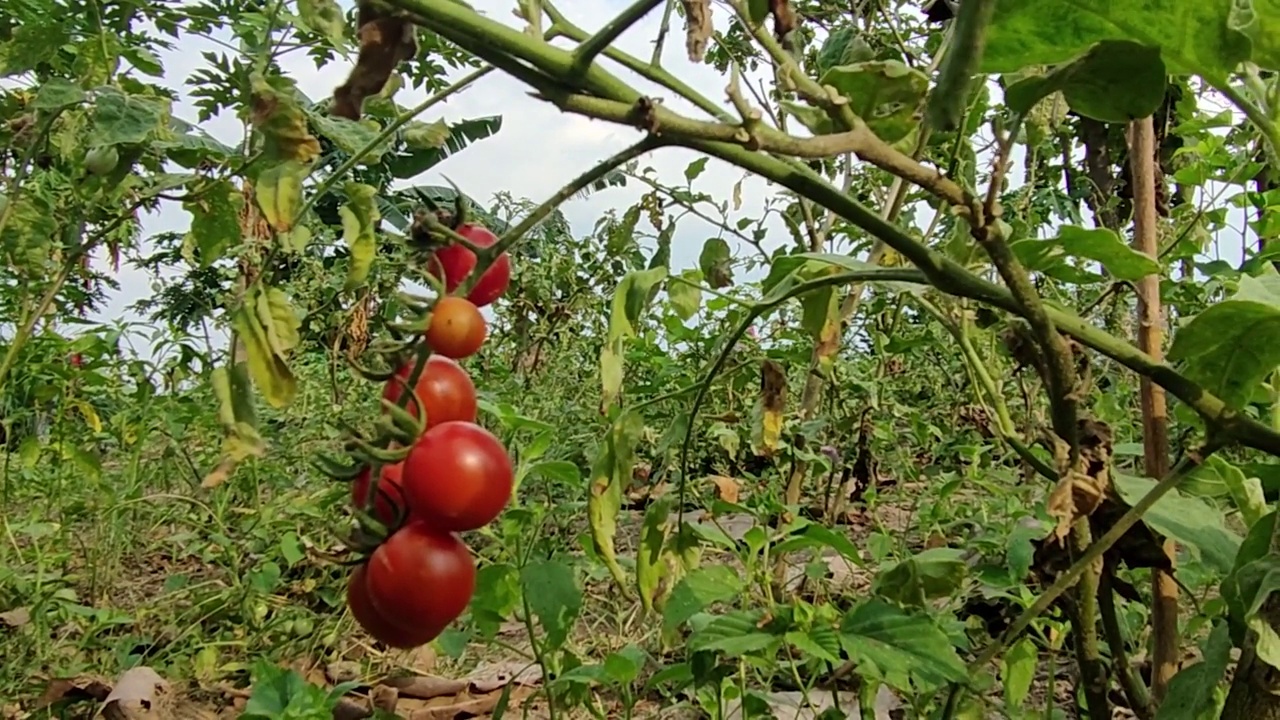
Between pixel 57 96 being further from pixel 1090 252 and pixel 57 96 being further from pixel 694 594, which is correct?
pixel 1090 252

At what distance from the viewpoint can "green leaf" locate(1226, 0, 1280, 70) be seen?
21.9 inches

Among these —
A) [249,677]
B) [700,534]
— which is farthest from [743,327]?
[249,677]

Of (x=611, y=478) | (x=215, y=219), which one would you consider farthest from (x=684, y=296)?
(x=215, y=219)

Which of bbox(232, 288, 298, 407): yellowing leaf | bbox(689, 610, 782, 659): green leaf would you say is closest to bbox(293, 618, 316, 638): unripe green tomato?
bbox(689, 610, 782, 659): green leaf

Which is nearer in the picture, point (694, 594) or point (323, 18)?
point (323, 18)

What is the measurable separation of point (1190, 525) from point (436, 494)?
1.81 ft

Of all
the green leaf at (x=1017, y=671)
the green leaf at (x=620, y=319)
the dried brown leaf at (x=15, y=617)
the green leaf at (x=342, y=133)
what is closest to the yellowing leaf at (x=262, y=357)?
the green leaf at (x=620, y=319)

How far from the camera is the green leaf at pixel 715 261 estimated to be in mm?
1187

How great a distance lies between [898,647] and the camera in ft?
2.60

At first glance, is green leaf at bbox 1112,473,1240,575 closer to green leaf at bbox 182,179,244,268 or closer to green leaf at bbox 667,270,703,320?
green leaf at bbox 667,270,703,320

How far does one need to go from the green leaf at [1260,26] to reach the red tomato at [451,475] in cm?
51

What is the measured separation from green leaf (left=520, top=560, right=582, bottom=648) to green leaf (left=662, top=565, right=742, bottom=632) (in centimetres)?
11

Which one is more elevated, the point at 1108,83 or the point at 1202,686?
the point at 1108,83

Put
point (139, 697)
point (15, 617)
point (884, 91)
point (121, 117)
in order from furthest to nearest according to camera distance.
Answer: point (15, 617) < point (139, 697) < point (121, 117) < point (884, 91)
